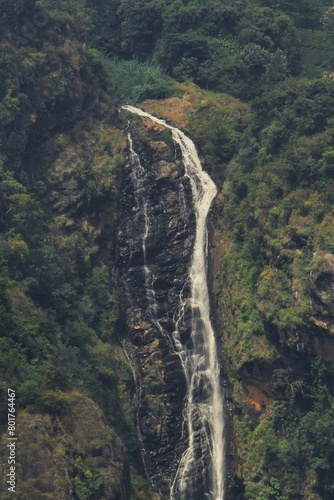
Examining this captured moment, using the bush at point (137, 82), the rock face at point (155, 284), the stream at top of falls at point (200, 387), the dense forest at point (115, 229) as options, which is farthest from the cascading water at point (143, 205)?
the bush at point (137, 82)

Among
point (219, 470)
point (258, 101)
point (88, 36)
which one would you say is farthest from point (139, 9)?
point (219, 470)

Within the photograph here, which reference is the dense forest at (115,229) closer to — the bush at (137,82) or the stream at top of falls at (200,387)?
the bush at (137,82)

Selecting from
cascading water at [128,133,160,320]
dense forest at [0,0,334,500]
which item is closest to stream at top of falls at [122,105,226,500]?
cascading water at [128,133,160,320]

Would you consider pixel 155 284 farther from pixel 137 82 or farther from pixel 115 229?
pixel 137 82

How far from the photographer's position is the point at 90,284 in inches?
2606

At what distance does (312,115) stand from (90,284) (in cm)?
1971

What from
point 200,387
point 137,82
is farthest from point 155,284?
point 137,82

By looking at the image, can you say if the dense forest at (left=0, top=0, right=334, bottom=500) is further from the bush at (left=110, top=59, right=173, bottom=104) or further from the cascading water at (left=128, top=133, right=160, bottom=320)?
the cascading water at (left=128, top=133, right=160, bottom=320)

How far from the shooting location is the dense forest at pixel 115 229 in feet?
177

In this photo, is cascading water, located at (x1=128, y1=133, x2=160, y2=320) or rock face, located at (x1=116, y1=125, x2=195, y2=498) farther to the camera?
cascading water, located at (x1=128, y1=133, x2=160, y2=320)

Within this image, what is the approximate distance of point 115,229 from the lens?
6994 centimetres

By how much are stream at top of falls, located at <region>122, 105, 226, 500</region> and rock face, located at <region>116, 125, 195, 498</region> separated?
1.53 ft

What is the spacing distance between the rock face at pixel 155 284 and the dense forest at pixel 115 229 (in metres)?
0.92

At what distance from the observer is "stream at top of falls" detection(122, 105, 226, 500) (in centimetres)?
5912
